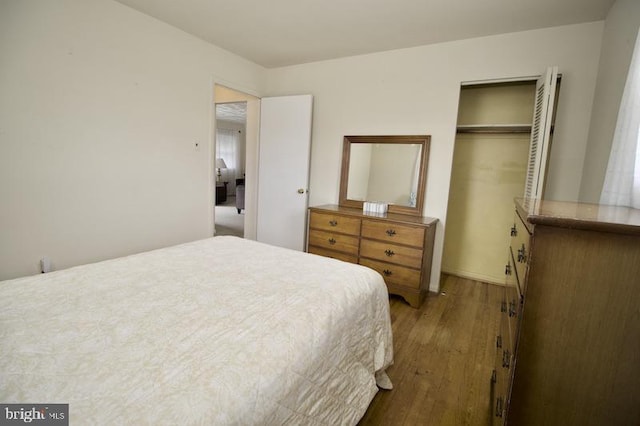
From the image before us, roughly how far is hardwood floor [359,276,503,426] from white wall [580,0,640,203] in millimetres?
1272

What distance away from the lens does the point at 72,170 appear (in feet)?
7.50

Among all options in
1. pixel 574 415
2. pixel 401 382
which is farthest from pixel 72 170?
pixel 574 415

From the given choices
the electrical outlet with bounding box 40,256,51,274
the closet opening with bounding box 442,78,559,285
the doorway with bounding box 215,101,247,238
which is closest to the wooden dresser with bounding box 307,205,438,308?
the closet opening with bounding box 442,78,559,285

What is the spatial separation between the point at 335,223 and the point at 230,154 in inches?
291

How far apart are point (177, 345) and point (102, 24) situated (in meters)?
2.67

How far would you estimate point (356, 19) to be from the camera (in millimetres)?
2508

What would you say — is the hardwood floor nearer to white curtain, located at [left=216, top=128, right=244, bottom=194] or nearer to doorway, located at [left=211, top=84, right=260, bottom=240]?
doorway, located at [left=211, top=84, right=260, bottom=240]

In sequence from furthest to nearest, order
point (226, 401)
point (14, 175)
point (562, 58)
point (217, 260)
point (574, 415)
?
point (562, 58)
point (14, 175)
point (217, 260)
point (574, 415)
point (226, 401)

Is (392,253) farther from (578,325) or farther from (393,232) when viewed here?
(578,325)

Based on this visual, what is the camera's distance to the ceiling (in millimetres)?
2225

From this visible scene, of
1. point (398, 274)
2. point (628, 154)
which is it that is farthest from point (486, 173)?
point (628, 154)

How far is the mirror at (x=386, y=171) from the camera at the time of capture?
308cm

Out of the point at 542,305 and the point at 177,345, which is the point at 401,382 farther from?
the point at 177,345

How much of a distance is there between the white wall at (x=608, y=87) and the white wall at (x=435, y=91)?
5.7 inches
